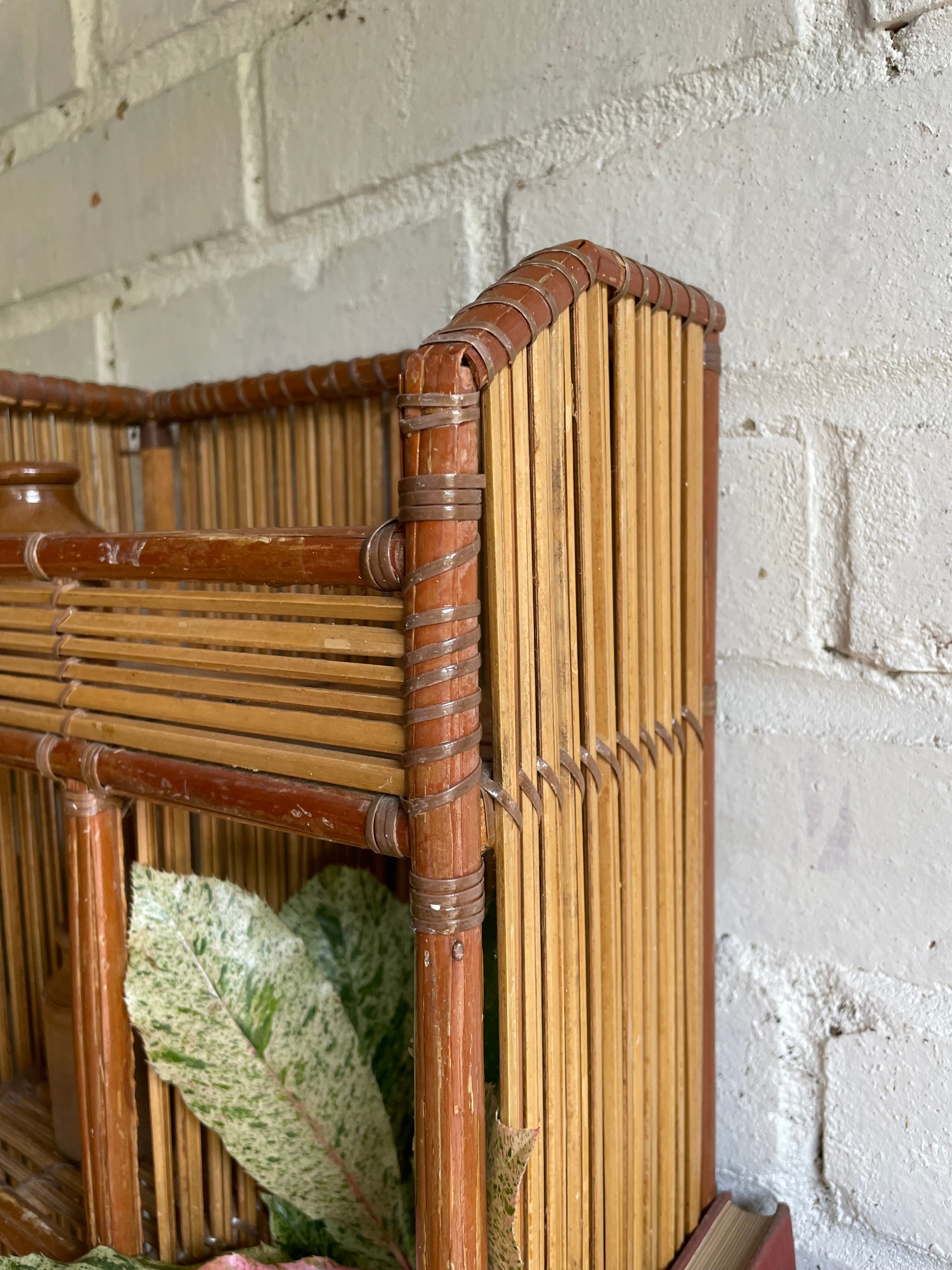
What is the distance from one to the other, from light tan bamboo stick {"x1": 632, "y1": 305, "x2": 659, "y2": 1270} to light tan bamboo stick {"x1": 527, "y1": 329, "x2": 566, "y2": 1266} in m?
0.11

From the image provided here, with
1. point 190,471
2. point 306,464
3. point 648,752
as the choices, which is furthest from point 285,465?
point 648,752

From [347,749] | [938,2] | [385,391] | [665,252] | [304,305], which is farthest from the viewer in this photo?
[304,305]

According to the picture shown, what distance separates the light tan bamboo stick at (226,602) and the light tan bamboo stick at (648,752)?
174 millimetres

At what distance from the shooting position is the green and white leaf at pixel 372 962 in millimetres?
696

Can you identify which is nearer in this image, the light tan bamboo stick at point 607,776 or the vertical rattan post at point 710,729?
the light tan bamboo stick at point 607,776

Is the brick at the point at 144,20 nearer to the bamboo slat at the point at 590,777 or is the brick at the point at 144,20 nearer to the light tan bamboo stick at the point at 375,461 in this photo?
the light tan bamboo stick at the point at 375,461

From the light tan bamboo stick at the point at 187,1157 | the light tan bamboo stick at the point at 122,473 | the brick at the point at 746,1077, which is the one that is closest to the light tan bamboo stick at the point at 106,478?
the light tan bamboo stick at the point at 122,473

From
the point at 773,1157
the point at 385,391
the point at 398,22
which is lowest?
the point at 773,1157

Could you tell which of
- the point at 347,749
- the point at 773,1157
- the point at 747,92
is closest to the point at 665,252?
the point at 747,92

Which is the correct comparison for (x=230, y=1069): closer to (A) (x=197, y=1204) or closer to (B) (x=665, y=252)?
(A) (x=197, y=1204)

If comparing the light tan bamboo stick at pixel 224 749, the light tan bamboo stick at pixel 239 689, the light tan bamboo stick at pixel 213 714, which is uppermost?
the light tan bamboo stick at pixel 239 689

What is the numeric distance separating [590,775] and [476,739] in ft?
0.37

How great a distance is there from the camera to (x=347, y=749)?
0.50 meters

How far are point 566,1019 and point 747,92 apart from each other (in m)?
0.59
